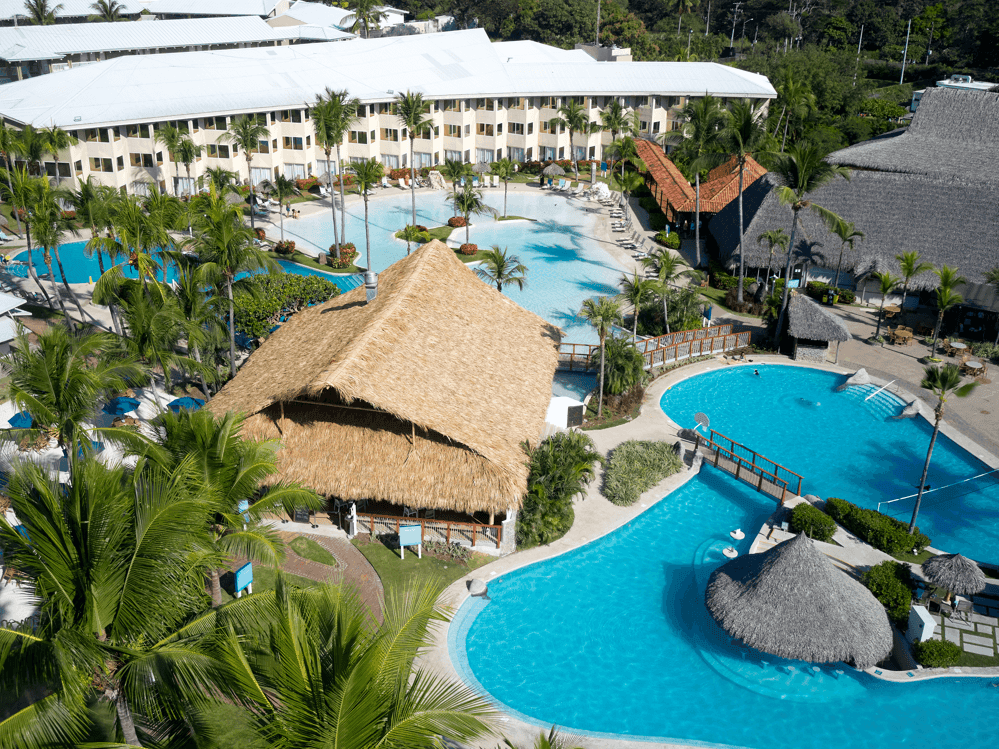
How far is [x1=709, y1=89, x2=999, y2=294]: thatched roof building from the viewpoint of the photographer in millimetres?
41562

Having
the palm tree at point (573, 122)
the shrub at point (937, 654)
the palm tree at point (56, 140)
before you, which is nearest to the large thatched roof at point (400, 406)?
the shrub at point (937, 654)

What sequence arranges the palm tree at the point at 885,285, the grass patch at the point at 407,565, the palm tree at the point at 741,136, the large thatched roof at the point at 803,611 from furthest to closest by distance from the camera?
1. the palm tree at the point at 741,136
2. the palm tree at the point at 885,285
3. the grass patch at the point at 407,565
4. the large thatched roof at the point at 803,611

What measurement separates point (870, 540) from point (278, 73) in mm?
58545

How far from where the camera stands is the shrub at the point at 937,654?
69.1 feet

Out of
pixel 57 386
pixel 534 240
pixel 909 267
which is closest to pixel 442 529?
pixel 57 386

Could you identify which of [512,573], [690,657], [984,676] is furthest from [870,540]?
[512,573]

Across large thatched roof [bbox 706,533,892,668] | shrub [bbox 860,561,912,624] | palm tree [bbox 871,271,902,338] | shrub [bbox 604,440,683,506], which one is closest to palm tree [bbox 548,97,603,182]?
palm tree [bbox 871,271,902,338]

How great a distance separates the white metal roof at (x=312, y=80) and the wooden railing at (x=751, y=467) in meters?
46.6

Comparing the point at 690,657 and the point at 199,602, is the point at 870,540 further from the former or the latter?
the point at 199,602

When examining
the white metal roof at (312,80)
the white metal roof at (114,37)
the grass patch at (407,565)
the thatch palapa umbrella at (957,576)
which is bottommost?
the grass patch at (407,565)

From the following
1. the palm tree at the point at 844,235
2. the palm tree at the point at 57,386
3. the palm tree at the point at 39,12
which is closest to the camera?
the palm tree at the point at 57,386

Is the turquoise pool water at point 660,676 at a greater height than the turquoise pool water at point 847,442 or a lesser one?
lesser

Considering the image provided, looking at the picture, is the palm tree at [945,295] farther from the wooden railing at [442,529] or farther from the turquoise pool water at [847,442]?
the wooden railing at [442,529]

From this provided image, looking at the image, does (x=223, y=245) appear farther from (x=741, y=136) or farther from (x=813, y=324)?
(x=741, y=136)
